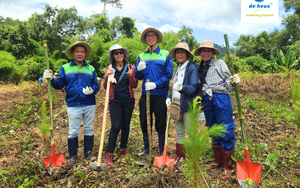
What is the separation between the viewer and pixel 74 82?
130 inches

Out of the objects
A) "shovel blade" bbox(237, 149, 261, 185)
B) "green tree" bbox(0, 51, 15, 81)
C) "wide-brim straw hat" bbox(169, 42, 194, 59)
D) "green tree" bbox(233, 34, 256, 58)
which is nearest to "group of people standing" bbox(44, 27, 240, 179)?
"wide-brim straw hat" bbox(169, 42, 194, 59)

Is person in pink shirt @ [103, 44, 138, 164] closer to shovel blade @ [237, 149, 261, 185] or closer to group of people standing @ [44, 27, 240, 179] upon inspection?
group of people standing @ [44, 27, 240, 179]

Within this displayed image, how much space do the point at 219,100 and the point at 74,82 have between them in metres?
2.51

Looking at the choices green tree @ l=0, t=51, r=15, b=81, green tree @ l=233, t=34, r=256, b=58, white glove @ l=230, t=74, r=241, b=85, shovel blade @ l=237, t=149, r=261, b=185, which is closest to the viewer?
shovel blade @ l=237, t=149, r=261, b=185

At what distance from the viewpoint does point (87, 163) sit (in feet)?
10.5

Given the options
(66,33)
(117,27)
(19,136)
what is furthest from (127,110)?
(66,33)

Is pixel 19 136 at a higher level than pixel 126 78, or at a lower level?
lower

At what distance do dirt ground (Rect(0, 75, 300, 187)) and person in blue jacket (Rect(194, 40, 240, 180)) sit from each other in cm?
28

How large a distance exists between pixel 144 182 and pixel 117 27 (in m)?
23.0

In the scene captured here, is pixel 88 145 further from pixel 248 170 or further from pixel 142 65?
pixel 248 170

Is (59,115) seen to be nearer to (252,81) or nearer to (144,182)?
(144,182)

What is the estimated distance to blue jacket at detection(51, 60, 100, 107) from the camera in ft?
10.7

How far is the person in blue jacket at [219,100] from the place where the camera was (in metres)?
2.76

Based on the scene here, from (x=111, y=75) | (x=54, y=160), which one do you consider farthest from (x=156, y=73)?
(x=54, y=160)
